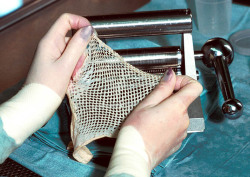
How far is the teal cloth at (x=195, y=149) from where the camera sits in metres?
0.65

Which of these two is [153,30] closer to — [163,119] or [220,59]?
[220,59]

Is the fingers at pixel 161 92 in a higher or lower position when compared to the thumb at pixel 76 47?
lower

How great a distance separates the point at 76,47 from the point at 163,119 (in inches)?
8.6

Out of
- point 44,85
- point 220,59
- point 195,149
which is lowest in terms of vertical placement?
point 195,149

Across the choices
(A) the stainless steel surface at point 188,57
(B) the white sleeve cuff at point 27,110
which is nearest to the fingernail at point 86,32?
(B) the white sleeve cuff at point 27,110

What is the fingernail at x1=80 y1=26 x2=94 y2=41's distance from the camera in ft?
2.09

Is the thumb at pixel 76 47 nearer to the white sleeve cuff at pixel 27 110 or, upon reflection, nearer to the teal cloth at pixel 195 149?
the white sleeve cuff at pixel 27 110

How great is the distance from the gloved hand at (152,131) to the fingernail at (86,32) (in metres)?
0.17

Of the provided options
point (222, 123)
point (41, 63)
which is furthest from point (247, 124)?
point (41, 63)

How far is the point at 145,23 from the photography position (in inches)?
28.9

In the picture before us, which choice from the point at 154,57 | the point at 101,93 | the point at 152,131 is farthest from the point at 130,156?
the point at 154,57

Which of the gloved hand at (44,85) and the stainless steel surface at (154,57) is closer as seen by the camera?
the gloved hand at (44,85)

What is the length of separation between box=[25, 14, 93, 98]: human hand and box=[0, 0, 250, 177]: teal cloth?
0.47 feet

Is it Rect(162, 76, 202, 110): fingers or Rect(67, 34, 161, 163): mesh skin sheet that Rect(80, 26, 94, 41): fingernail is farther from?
Rect(162, 76, 202, 110): fingers
